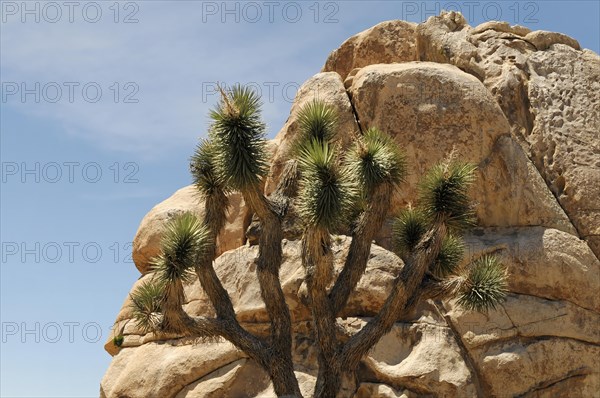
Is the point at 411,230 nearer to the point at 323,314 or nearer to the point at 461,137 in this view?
the point at 323,314

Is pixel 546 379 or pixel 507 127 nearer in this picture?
pixel 546 379

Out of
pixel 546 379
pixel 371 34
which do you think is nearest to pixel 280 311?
pixel 546 379

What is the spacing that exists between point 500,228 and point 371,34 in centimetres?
635

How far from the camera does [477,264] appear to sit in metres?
15.7

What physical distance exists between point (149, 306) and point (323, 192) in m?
3.55

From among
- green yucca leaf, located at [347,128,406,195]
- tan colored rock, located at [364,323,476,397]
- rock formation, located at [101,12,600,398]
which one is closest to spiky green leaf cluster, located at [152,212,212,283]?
green yucca leaf, located at [347,128,406,195]

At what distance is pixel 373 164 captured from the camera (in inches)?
588

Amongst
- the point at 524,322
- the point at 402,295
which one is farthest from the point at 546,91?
the point at 402,295

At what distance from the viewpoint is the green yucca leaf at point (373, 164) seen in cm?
1495

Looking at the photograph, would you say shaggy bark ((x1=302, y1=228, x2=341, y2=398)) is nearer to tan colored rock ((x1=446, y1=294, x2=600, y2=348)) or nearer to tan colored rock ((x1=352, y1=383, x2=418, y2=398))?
tan colored rock ((x1=352, y1=383, x2=418, y2=398))

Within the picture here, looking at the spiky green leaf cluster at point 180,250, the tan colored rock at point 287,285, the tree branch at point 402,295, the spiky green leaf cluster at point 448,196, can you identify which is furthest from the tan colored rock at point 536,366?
the spiky green leaf cluster at point 180,250

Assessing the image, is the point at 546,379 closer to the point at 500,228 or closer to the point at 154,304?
the point at 500,228

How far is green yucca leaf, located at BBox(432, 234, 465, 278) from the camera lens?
16062 millimetres

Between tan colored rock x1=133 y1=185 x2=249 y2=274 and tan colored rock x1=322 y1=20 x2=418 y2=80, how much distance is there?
15.0 feet
